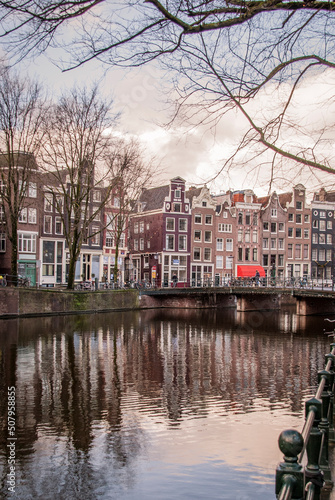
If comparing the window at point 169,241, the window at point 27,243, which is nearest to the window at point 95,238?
the window at point 27,243

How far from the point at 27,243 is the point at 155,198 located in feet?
55.4

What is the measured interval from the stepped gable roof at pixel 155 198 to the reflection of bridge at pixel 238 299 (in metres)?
11.5

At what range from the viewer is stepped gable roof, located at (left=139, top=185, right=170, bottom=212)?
54688 millimetres

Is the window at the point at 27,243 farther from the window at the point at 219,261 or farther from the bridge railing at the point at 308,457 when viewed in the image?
the bridge railing at the point at 308,457

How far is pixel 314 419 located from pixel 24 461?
20.6 feet

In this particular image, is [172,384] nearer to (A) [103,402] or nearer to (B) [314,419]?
(A) [103,402]

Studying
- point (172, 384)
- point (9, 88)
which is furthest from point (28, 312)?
point (172, 384)

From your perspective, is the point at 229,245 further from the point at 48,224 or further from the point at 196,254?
the point at 48,224

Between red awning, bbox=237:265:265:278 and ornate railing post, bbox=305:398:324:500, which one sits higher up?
red awning, bbox=237:265:265:278

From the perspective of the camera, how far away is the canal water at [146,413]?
808 cm

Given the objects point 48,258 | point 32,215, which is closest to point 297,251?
point 48,258

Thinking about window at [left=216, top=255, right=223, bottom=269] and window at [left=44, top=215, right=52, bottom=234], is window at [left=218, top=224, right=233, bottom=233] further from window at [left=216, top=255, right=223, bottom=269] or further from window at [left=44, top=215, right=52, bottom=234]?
window at [left=44, top=215, right=52, bottom=234]

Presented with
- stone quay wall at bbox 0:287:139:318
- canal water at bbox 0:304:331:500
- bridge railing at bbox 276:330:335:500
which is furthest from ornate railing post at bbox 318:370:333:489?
stone quay wall at bbox 0:287:139:318

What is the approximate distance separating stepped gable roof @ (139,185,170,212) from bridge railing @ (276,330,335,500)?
48.6 metres
